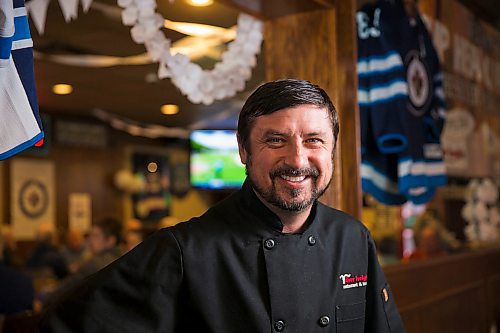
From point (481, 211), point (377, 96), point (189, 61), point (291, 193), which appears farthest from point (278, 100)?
point (481, 211)

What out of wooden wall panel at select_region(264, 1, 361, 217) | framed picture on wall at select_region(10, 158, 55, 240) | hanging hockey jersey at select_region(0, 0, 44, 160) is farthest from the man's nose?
framed picture on wall at select_region(10, 158, 55, 240)

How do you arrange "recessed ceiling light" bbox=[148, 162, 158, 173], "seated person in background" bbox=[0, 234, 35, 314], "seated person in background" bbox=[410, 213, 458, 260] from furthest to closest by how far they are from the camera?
"recessed ceiling light" bbox=[148, 162, 158, 173]
"seated person in background" bbox=[410, 213, 458, 260]
"seated person in background" bbox=[0, 234, 35, 314]

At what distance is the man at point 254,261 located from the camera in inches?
62.0

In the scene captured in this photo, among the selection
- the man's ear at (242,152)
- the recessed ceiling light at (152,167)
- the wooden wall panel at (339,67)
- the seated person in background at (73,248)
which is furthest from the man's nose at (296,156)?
the recessed ceiling light at (152,167)

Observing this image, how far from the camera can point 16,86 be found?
1.64m

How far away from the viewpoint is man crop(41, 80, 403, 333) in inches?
62.0

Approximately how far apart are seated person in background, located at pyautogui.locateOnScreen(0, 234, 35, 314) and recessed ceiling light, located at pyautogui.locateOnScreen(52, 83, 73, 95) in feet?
12.6

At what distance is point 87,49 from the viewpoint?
6113mm

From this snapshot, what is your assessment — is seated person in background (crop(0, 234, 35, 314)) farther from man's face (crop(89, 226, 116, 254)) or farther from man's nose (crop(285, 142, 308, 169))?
man's nose (crop(285, 142, 308, 169))

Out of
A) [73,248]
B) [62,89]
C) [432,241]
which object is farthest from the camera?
[73,248]

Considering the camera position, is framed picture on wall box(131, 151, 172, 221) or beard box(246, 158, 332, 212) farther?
framed picture on wall box(131, 151, 172, 221)

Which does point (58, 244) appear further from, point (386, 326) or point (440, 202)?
point (386, 326)

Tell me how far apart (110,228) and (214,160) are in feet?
19.9

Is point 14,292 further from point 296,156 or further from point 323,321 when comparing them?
point 296,156
